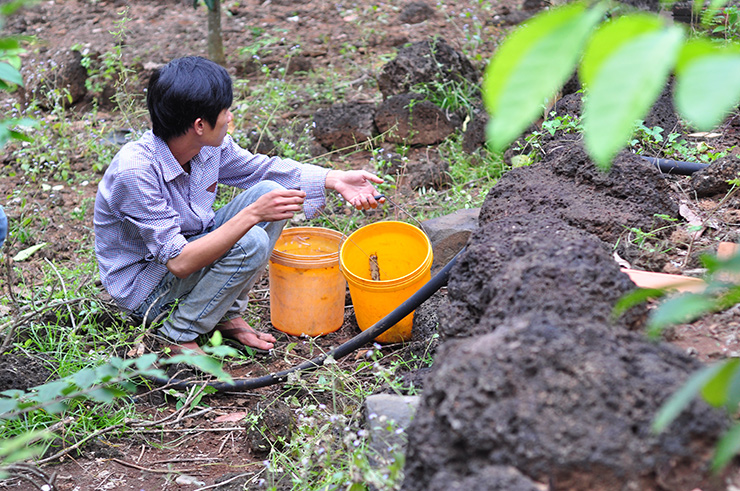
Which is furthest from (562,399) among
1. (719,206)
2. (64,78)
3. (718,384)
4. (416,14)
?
(416,14)

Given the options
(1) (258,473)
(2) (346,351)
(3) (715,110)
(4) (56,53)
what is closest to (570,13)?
(3) (715,110)

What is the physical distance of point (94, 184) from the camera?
4211 mm

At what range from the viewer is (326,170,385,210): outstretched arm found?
2849mm

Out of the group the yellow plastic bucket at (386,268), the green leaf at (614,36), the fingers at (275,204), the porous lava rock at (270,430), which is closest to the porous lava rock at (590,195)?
the yellow plastic bucket at (386,268)

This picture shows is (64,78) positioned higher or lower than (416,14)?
lower

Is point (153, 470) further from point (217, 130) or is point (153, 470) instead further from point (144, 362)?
point (217, 130)

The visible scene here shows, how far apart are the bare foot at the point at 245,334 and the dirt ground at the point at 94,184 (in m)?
0.08

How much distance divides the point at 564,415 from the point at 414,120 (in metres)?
3.30

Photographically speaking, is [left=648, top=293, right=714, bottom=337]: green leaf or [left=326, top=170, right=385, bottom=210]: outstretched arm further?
[left=326, top=170, right=385, bottom=210]: outstretched arm

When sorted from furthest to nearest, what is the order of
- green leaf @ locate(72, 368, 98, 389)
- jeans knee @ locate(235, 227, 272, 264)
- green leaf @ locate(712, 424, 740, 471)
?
jeans knee @ locate(235, 227, 272, 264) → green leaf @ locate(72, 368, 98, 389) → green leaf @ locate(712, 424, 740, 471)

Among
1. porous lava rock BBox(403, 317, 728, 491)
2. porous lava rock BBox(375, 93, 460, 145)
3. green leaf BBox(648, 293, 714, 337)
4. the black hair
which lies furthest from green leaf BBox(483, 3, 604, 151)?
porous lava rock BBox(375, 93, 460, 145)

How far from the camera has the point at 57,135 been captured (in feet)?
15.0

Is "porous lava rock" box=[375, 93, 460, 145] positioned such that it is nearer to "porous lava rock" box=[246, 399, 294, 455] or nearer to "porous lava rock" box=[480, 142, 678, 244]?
"porous lava rock" box=[480, 142, 678, 244]

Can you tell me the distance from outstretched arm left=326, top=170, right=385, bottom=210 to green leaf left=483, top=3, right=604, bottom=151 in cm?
220
